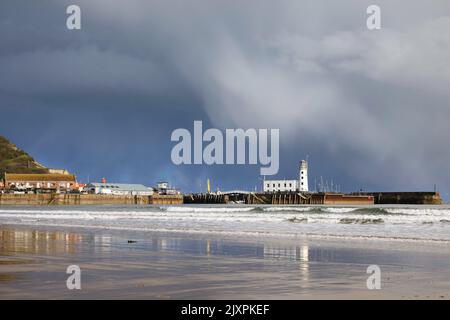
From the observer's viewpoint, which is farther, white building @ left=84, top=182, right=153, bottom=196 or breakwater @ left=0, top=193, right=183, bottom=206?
white building @ left=84, top=182, right=153, bottom=196

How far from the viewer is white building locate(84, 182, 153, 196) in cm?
17125

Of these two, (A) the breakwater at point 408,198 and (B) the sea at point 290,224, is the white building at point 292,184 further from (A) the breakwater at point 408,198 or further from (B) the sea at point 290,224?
(B) the sea at point 290,224

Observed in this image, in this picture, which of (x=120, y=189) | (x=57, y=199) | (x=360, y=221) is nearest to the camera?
(x=360, y=221)

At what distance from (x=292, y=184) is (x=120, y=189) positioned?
178ft

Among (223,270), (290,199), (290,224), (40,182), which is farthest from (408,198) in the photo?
(223,270)

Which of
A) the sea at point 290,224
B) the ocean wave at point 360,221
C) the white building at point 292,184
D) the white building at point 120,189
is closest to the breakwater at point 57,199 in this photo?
the white building at point 120,189

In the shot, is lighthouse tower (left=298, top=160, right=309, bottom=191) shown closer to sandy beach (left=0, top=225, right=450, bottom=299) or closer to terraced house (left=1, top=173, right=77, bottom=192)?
terraced house (left=1, top=173, right=77, bottom=192)

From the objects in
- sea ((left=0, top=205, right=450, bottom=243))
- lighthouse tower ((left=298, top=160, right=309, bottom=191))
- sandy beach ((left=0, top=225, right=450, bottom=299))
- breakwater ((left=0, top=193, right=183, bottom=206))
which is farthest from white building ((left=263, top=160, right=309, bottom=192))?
sandy beach ((left=0, top=225, right=450, bottom=299))

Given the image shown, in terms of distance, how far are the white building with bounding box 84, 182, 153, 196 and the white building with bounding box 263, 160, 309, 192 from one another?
38.7 meters

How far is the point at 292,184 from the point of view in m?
189

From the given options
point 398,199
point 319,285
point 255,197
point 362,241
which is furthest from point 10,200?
point 319,285

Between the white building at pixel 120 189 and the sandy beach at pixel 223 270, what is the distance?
490ft

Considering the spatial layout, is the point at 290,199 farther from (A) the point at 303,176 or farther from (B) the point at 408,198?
(A) the point at 303,176
